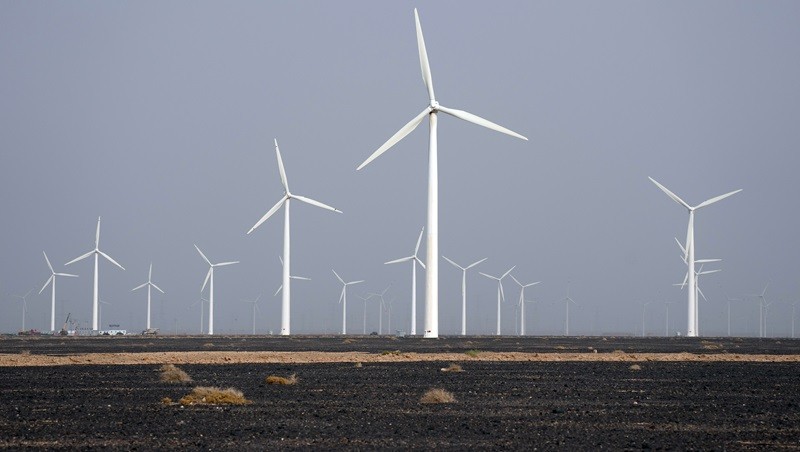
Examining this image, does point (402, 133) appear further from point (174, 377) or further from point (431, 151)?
point (174, 377)

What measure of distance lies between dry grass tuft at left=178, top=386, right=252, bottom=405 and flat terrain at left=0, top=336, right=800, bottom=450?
72cm

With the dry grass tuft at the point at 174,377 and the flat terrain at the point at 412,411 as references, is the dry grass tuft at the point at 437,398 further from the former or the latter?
the dry grass tuft at the point at 174,377

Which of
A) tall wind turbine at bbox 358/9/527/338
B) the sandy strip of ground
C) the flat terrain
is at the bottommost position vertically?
the sandy strip of ground

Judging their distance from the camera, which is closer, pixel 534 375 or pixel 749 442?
pixel 749 442

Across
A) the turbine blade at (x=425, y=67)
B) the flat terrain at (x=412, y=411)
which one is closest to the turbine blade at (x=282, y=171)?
the turbine blade at (x=425, y=67)

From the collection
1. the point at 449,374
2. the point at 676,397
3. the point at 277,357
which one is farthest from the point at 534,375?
the point at 277,357

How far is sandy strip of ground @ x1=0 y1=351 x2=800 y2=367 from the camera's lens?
6384cm

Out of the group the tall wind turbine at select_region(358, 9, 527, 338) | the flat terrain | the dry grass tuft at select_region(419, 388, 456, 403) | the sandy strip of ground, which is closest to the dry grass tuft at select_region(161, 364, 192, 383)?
the flat terrain

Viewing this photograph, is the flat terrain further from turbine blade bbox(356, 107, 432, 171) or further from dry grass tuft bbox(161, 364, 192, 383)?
turbine blade bbox(356, 107, 432, 171)

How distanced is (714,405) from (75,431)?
17161 millimetres

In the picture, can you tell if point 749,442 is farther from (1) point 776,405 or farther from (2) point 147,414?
(2) point 147,414

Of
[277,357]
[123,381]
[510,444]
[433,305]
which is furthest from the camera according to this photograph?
[433,305]

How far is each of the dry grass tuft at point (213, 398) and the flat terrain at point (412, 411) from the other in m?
0.72

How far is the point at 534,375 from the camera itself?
49844 millimetres
